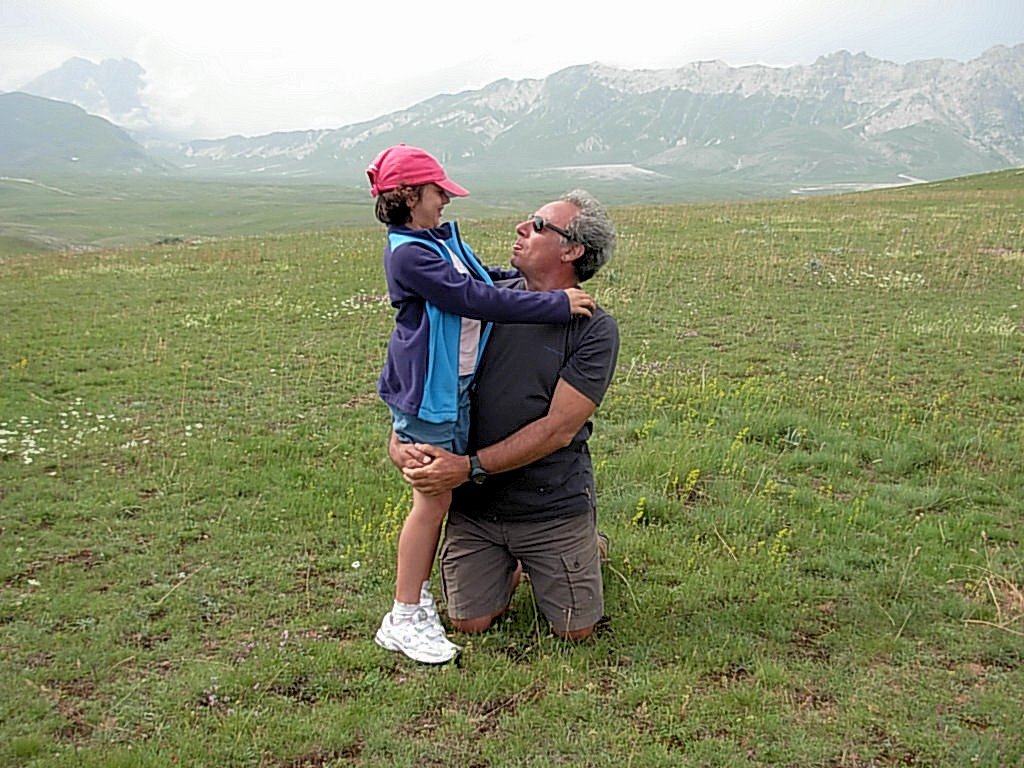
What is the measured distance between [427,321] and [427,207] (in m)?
0.61

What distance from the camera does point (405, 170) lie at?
4.69 m

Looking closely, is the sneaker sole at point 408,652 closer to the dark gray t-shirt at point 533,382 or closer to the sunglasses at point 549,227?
the dark gray t-shirt at point 533,382

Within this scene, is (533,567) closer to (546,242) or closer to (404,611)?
(404,611)

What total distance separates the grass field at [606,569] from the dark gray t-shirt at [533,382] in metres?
0.87

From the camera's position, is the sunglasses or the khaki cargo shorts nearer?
the sunglasses

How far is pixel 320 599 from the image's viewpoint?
5.95m

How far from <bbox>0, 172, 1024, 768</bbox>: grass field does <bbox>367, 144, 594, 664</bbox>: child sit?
1.09 ft

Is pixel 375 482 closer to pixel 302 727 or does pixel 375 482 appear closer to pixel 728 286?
pixel 302 727

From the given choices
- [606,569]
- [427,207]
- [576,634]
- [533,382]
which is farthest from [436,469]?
[606,569]

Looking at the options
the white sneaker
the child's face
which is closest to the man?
the white sneaker

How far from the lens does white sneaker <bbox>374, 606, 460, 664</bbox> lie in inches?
202

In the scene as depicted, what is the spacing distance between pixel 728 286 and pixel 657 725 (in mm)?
14168

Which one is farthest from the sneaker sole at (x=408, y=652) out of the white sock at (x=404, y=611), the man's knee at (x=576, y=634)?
the man's knee at (x=576, y=634)

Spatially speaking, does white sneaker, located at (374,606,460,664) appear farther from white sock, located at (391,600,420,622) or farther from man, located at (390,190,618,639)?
man, located at (390,190,618,639)
